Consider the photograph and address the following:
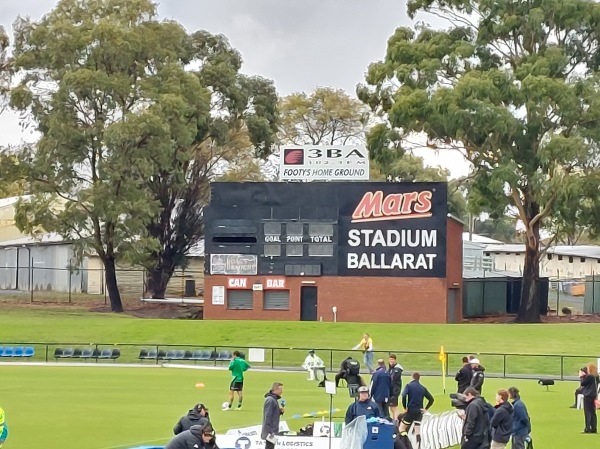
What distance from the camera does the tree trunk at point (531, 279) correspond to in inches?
2748

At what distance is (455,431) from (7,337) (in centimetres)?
3753

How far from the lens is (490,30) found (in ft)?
238

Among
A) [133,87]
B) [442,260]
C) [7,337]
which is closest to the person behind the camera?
[7,337]

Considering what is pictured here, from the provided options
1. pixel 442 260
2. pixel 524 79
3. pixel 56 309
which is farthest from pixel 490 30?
pixel 56 309

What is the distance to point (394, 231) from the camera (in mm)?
63062

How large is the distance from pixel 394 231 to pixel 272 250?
6.57m

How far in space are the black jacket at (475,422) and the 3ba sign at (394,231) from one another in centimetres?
4255

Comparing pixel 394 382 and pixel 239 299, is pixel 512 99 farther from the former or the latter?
pixel 394 382

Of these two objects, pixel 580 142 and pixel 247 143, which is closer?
pixel 580 142

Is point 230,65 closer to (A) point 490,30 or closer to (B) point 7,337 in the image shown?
(A) point 490,30

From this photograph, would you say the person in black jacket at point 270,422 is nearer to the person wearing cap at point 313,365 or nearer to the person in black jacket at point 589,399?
the person in black jacket at point 589,399

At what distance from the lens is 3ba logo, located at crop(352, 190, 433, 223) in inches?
2486

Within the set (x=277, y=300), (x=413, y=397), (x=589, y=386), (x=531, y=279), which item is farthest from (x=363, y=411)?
(x=531, y=279)

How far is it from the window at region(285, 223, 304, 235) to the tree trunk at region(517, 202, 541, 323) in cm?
1533
